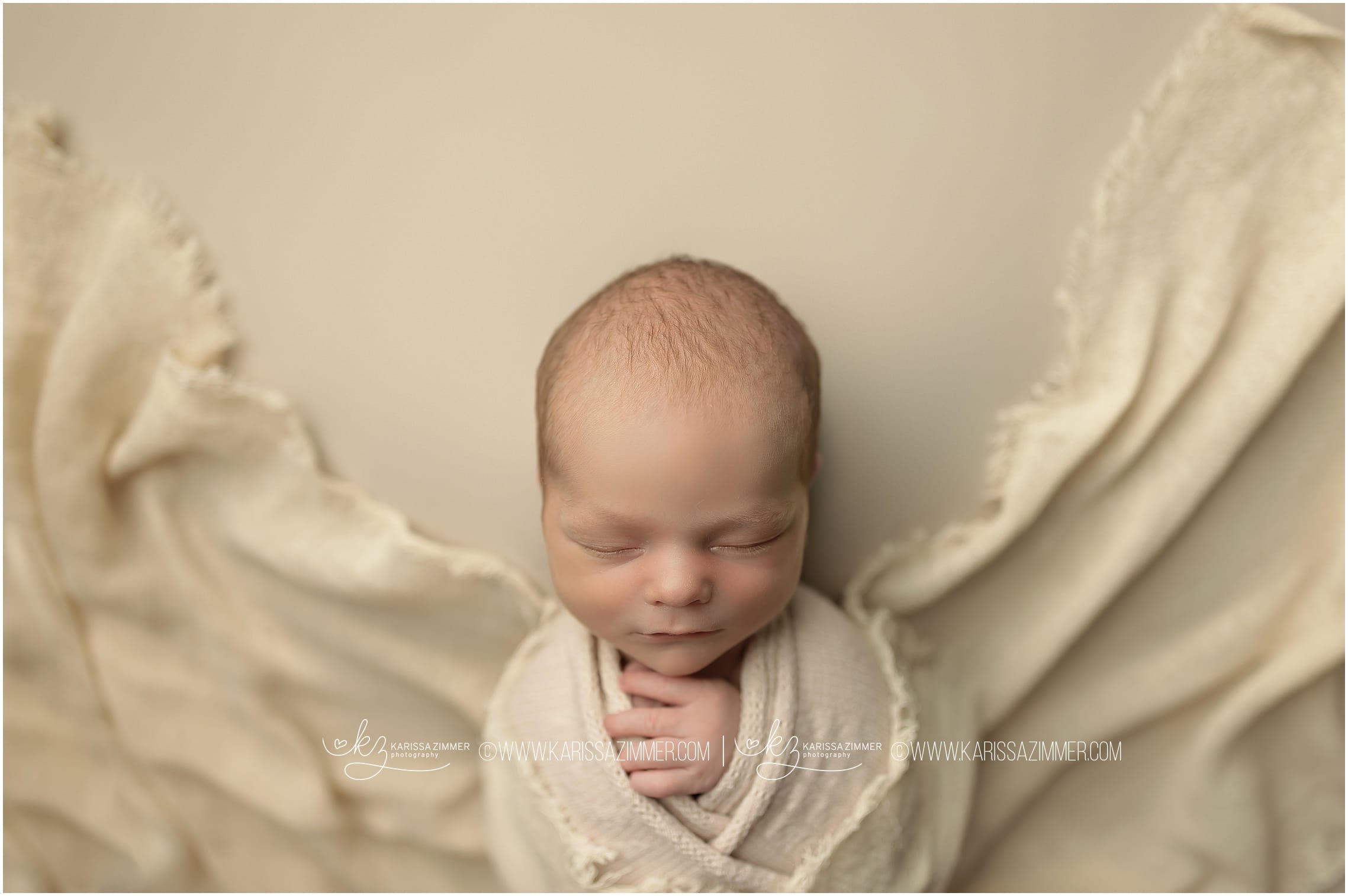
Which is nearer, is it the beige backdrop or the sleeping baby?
the sleeping baby

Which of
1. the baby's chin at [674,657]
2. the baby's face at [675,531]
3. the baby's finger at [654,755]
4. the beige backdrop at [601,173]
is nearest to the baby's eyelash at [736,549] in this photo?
the baby's face at [675,531]

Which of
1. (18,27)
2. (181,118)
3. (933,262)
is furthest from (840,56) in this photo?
(18,27)

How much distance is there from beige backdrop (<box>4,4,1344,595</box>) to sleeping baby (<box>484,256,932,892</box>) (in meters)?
0.20

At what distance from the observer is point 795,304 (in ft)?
4.26

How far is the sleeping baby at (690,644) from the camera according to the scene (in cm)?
98

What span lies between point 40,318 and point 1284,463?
1.65 meters

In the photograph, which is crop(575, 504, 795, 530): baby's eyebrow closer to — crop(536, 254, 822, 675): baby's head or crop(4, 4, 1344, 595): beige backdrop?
crop(536, 254, 822, 675): baby's head

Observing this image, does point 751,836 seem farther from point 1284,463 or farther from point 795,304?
point 1284,463

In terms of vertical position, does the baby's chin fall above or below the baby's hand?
above

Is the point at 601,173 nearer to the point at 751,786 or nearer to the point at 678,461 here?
the point at 678,461

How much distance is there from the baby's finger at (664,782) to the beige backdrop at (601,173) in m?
0.44

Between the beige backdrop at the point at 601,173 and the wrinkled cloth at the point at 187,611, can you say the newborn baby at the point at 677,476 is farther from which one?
the wrinkled cloth at the point at 187,611

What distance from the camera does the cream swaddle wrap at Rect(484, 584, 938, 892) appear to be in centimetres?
110

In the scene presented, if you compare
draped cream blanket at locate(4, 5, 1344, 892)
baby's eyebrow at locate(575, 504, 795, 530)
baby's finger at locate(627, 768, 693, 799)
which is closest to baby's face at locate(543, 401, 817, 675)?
baby's eyebrow at locate(575, 504, 795, 530)
